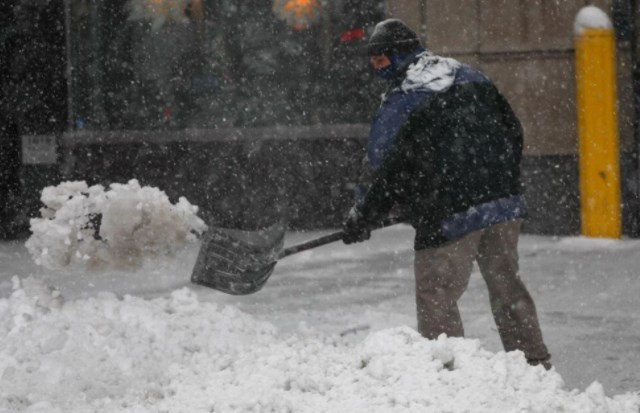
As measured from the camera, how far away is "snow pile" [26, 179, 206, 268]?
19.1 feet

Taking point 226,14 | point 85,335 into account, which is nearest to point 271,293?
point 85,335

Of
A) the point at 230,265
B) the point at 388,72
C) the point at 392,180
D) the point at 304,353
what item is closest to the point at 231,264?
the point at 230,265

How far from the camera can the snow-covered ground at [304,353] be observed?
430 cm

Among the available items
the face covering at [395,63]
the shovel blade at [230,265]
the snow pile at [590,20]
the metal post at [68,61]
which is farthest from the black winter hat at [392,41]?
the metal post at [68,61]

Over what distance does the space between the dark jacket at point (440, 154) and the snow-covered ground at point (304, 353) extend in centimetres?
61

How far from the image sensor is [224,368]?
5.07 m

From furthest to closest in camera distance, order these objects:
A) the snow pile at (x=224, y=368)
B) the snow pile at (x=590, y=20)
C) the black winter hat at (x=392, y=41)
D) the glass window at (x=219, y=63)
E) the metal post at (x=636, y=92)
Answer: the glass window at (x=219, y=63) → the metal post at (x=636, y=92) → the snow pile at (x=590, y=20) → the black winter hat at (x=392, y=41) → the snow pile at (x=224, y=368)

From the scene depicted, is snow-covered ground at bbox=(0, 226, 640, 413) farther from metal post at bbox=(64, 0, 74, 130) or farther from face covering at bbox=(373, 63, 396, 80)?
metal post at bbox=(64, 0, 74, 130)

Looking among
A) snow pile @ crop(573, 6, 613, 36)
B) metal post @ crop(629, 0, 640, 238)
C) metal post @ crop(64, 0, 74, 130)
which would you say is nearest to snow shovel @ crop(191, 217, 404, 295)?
snow pile @ crop(573, 6, 613, 36)

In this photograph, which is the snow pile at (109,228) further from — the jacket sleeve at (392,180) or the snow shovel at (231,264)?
the jacket sleeve at (392,180)

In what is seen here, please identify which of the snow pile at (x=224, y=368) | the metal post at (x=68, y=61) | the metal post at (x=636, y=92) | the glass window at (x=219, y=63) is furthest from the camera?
the metal post at (x=68, y=61)

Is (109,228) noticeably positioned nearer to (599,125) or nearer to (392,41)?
(392,41)

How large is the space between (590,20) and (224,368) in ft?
17.9

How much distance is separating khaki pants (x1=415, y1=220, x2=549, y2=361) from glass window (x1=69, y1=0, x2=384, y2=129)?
209 inches
